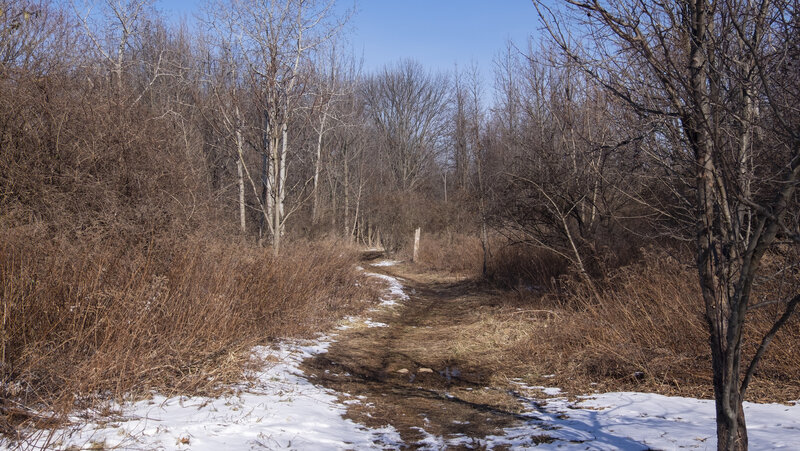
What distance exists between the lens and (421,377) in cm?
644

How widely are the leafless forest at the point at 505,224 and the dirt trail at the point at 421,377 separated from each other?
0.79 m

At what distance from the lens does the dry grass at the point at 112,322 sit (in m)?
3.80

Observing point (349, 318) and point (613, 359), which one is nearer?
point (613, 359)

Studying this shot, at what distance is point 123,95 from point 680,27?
8972 millimetres

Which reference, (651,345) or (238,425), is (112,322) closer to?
(238,425)

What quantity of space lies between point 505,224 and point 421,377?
643 cm

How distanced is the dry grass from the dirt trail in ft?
4.16

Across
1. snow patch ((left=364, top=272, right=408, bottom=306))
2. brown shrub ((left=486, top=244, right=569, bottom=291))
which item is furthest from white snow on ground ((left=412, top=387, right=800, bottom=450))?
snow patch ((left=364, top=272, right=408, bottom=306))

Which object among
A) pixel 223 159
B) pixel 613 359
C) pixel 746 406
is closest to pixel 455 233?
pixel 223 159

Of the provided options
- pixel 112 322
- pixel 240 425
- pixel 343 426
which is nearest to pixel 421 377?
pixel 343 426

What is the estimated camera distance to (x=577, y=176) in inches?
400

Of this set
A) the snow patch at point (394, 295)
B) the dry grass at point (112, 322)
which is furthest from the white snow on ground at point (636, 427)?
the snow patch at point (394, 295)

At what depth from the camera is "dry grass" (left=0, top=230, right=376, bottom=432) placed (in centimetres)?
380

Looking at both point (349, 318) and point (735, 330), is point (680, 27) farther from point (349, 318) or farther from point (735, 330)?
point (349, 318)
